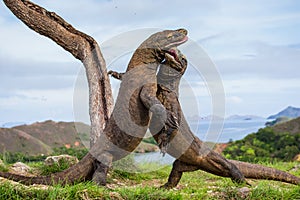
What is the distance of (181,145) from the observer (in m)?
7.17

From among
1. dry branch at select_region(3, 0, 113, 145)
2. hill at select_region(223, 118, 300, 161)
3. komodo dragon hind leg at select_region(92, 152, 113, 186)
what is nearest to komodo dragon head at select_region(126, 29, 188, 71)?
komodo dragon hind leg at select_region(92, 152, 113, 186)

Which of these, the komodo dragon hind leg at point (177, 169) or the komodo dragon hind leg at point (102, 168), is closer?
the komodo dragon hind leg at point (102, 168)

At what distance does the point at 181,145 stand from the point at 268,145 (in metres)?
9.72

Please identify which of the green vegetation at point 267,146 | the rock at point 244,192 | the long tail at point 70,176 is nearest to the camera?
the rock at point 244,192

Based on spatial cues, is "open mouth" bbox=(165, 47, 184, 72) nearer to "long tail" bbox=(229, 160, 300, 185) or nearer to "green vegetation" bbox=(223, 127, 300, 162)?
"long tail" bbox=(229, 160, 300, 185)

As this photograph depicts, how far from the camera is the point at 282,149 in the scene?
15875 millimetres

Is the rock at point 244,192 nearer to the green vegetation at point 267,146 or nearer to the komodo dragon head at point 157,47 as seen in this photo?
the komodo dragon head at point 157,47

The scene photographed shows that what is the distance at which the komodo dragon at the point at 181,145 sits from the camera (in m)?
6.94

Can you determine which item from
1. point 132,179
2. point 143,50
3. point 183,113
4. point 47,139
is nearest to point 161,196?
point 183,113

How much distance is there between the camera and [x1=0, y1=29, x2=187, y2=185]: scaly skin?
6.74 meters

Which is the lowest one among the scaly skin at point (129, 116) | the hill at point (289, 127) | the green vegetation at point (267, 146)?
the green vegetation at point (267, 146)

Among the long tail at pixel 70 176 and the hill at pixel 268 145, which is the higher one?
the long tail at pixel 70 176

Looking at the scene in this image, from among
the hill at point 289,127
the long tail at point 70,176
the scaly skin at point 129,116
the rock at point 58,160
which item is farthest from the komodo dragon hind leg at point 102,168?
A: the hill at point 289,127

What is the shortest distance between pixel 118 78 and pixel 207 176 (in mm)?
3632
